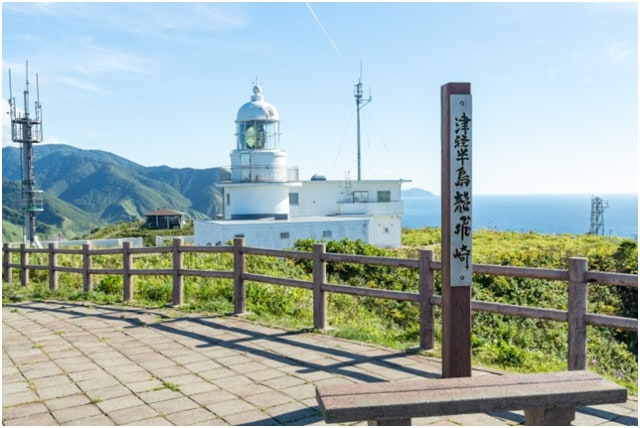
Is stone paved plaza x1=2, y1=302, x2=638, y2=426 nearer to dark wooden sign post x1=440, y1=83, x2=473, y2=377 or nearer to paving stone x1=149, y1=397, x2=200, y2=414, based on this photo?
paving stone x1=149, y1=397, x2=200, y2=414

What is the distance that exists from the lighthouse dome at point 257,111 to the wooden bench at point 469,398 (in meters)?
23.8

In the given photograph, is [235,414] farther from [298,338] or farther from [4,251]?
[4,251]

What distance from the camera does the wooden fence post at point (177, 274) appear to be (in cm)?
788

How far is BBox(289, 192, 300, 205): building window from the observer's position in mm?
30594

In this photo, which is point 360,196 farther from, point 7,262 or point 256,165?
point 7,262

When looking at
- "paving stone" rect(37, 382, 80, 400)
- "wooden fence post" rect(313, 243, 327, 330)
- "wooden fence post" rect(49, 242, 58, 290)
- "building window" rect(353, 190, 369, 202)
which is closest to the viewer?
"paving stone" rect(37, 382, 80, 400)

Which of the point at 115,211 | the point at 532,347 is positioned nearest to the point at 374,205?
the point at 532,347

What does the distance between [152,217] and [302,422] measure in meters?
50.2

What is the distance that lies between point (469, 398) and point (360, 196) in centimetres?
2932

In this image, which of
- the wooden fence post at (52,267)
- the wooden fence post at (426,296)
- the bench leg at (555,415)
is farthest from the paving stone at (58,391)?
the wooden fence post at (52,267)

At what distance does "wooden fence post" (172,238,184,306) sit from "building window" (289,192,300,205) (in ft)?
74.1

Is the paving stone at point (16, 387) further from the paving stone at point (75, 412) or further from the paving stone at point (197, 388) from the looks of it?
the paving stone at point (197, 388)

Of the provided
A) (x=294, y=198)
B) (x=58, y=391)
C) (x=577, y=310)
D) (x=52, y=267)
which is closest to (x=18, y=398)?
(x=58, y=391)

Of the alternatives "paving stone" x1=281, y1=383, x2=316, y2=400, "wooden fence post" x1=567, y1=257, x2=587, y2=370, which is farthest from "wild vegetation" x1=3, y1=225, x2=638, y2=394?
"paving stone" x1=281, y1=383, x2=316, y2=400
